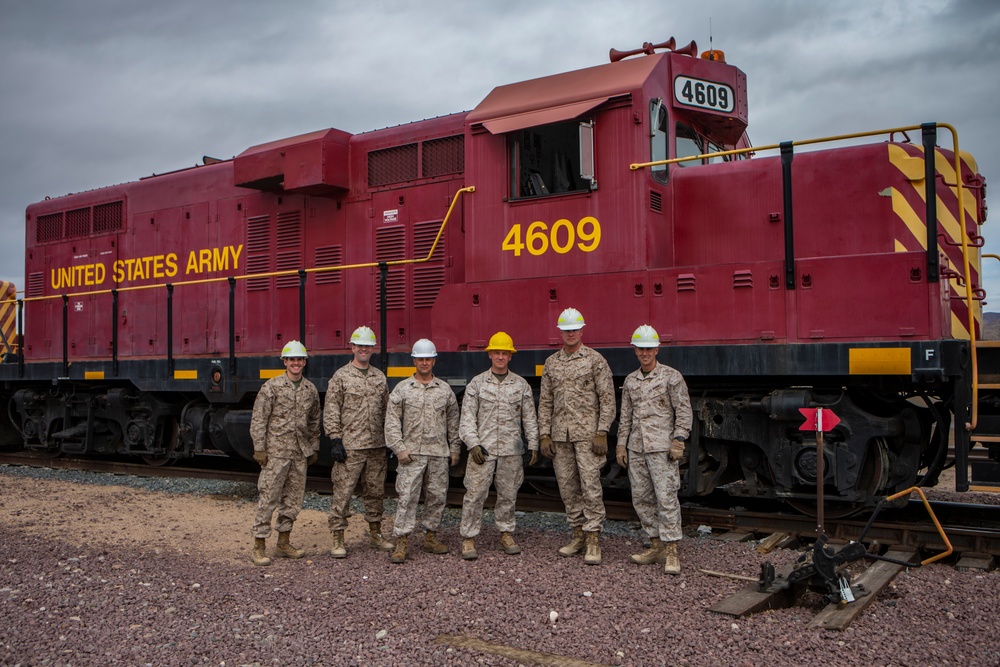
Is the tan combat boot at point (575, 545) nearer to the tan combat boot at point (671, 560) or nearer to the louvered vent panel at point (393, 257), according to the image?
the tan combat boot at point (671, 560)

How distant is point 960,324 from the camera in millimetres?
6988

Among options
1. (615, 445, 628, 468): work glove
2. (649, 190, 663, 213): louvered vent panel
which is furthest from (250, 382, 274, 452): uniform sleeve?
(649, 190, 663, 213): louvered vent panel

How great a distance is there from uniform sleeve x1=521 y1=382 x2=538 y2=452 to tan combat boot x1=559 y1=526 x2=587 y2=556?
0.73 metres

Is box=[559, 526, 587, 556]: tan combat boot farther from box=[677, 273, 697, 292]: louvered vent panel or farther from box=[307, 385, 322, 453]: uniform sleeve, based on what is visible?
box=[307, 385, 322, 453]: uniform sleeve

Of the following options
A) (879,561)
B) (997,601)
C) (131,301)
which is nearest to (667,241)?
(879,561)

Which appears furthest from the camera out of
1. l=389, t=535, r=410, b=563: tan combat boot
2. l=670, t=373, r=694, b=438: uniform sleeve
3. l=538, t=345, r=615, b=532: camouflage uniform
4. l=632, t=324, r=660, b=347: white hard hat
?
l=538, t=345, r=615, b=532: camouflage uniform

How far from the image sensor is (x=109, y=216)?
11.8 m

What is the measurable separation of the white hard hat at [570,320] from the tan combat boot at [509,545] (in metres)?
1.71

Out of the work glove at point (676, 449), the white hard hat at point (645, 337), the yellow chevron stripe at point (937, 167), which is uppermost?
the yellow chevron stripe at point (937, 167)

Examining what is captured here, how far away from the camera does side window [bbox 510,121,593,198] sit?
7332 millimetres

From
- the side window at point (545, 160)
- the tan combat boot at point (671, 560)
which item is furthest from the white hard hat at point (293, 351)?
the tan combat boot at point (671, 560)

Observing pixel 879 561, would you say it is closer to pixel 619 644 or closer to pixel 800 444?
pixel 800 444

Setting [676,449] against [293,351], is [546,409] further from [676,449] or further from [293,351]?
[293,351]

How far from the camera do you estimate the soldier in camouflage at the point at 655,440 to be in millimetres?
6156
